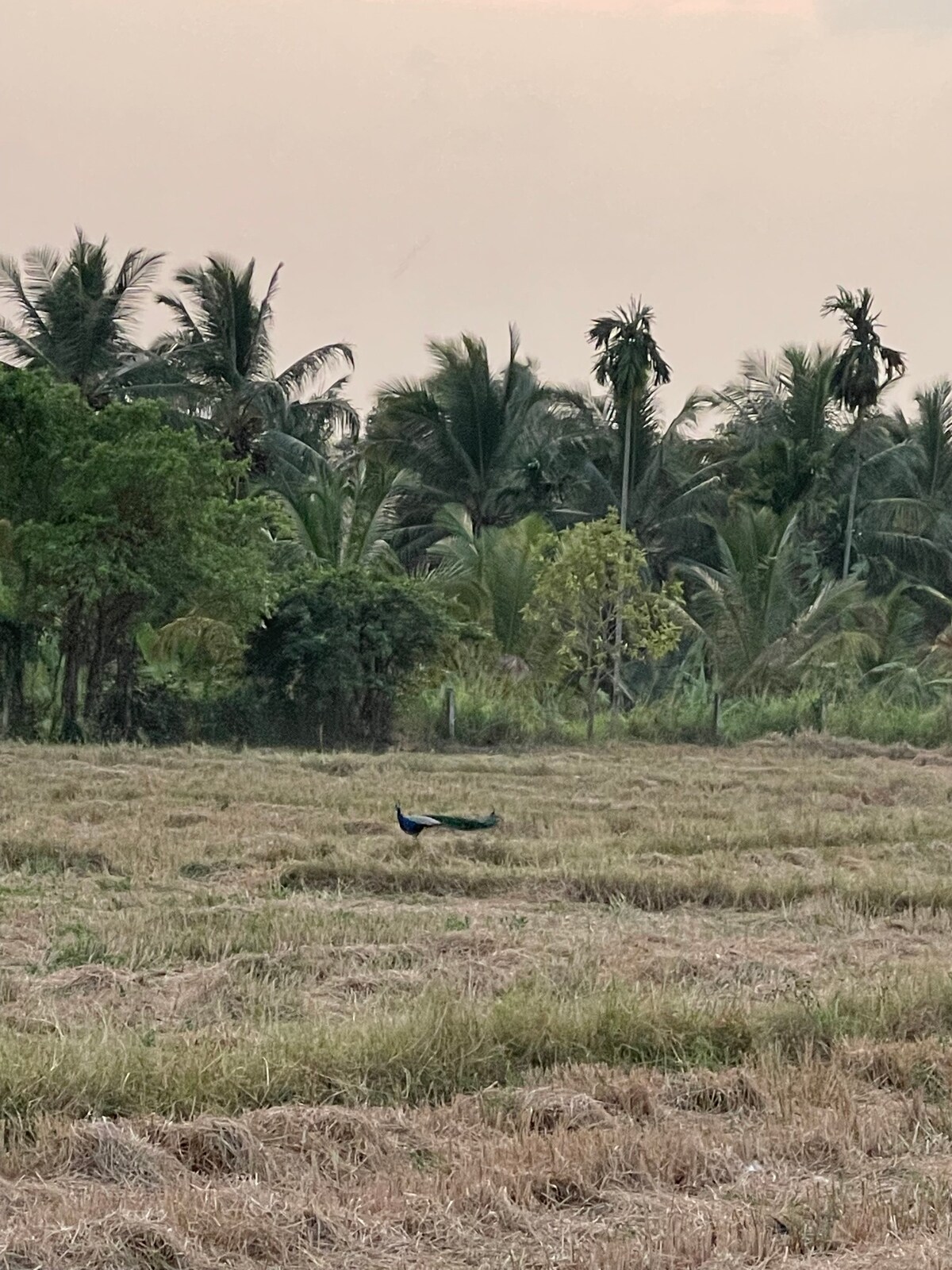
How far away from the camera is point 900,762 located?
860 inches

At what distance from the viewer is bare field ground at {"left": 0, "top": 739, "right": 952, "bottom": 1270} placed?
4301 mm

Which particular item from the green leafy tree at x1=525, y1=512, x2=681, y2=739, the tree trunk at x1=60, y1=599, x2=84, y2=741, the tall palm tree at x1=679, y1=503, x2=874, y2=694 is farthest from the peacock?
the tall palm tree at x1=679, y1=503, x2=874, y2=694

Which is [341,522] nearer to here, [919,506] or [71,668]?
[71,668]

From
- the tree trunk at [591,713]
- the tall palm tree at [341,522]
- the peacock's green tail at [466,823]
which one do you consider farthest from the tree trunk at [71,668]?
the peacock's green tail at [466,823]

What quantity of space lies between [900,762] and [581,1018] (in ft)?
54.3

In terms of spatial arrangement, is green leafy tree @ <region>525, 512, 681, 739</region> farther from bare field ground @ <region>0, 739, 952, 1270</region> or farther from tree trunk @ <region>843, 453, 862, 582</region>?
bare field ground @ <region>0, 739, 952, 1270</region>

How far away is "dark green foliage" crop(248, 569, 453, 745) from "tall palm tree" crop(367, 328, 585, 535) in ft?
35.2

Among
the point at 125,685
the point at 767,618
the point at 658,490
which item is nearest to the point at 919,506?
the point at 658,490

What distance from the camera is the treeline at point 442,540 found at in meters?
21.4

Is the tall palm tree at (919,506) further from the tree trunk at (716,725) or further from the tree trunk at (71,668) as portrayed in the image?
the tree trunk at (71,668)

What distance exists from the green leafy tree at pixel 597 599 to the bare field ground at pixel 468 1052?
13.1 metres

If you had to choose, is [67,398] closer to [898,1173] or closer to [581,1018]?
[581,1018]

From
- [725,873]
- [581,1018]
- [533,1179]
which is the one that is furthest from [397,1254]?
[725,873]

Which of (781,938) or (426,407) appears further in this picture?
(426,407)
